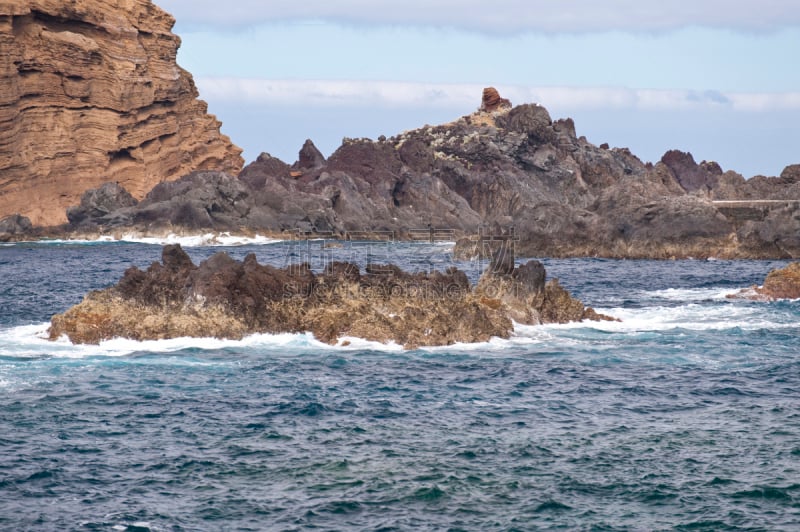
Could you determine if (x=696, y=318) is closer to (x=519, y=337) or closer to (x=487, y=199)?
(x=519, y=337)

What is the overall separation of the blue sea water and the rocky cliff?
3389 inches

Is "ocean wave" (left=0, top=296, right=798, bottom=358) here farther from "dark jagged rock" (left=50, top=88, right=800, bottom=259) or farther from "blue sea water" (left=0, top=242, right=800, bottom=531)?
"dark jagged rock" (left=50, top=88, right=800, bottom=259)

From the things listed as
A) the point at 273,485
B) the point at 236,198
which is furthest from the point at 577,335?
the point at 236,198

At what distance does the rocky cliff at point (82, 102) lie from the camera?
383ft

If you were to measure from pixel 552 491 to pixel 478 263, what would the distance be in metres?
52.5

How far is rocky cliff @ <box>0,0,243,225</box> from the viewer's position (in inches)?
4594

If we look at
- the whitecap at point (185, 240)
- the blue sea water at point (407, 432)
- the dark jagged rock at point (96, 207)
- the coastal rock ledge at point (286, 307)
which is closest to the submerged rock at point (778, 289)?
the blue sea water at point (407, 432)

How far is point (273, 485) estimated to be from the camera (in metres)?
19.6

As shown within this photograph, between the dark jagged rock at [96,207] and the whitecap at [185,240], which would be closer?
the whitecap at [185,240]

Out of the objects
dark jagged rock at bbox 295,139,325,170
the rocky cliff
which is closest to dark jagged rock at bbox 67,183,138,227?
the rocky cliff

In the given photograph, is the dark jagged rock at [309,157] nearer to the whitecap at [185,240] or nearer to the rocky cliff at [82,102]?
the rocky cliff at [82,102]

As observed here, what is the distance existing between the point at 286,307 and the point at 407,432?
1256cm

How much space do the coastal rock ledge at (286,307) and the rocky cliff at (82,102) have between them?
288 ft

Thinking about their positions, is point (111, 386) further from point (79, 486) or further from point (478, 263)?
point (478, 263)
